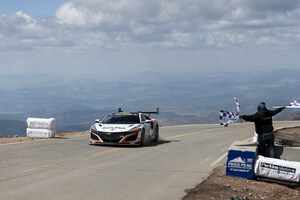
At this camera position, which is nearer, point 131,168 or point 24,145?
point 131,168

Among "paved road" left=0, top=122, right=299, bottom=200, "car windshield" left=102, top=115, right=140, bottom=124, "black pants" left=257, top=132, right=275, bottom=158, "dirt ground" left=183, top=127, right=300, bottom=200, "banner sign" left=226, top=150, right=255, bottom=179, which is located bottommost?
"dirt ground" left=183, top=127, right=300, bottom=200

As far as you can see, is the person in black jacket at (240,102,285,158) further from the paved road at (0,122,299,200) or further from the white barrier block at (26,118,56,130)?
the white barrier block at (26,118,56,130)

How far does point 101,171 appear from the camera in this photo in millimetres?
10648

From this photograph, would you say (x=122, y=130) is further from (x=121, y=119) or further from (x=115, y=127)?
(x=121, y=119)

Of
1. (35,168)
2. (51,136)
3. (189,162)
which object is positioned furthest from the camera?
(51,136)

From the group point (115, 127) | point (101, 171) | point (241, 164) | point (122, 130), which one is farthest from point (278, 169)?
point (115, 127)

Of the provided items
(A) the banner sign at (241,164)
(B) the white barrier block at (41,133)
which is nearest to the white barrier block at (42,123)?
(B) the white barrier block at (41,133)

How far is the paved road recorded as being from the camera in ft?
26.3

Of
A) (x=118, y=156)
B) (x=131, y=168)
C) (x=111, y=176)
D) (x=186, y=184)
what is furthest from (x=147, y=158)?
(x=186, y=184)

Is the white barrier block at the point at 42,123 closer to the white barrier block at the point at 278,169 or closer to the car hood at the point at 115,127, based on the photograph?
the car hood at the point at 115,127

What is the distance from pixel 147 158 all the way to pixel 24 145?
590cm

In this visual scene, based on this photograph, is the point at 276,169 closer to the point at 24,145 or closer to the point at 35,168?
the point at 35,168

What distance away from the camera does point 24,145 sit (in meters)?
16.9

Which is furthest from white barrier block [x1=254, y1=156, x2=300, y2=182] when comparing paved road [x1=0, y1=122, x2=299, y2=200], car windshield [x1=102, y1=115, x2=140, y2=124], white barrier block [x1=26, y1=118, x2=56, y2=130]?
white barrier block [x1=26, y1=118, x2=56, y2=130]
